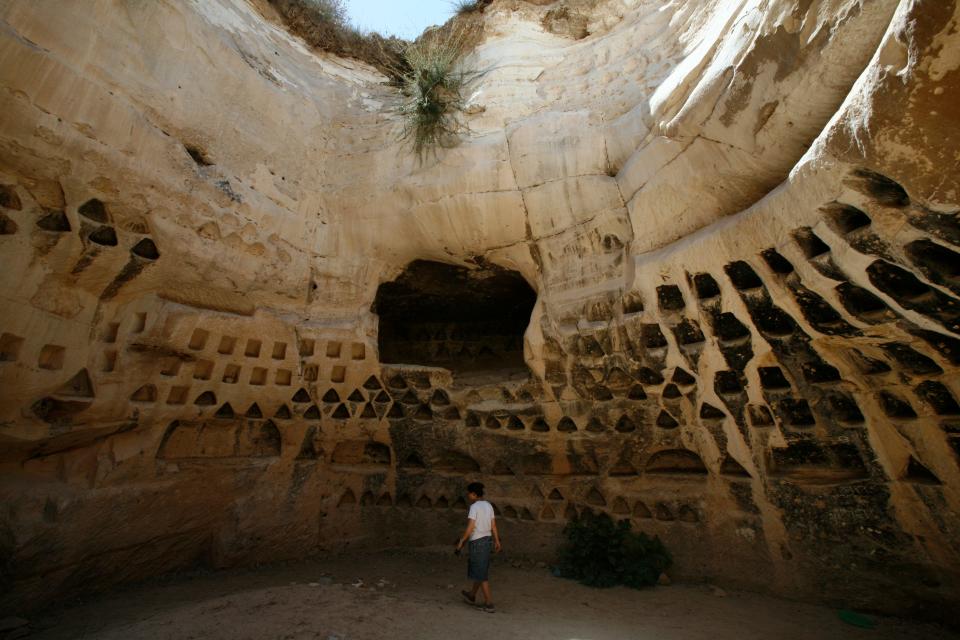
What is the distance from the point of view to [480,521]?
5051 mm

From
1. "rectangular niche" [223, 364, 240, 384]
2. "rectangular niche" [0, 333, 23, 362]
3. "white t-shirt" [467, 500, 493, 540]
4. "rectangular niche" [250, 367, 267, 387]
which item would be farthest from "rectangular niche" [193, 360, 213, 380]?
"white t-shirt" [467, 500, 493, 540]

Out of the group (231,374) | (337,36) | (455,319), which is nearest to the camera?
(231,374)

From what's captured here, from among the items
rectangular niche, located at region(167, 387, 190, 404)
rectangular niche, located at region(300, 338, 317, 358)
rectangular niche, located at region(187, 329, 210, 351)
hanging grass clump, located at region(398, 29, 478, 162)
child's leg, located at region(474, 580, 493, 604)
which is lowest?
child's leg, located at region(474, 580, 493, 604)

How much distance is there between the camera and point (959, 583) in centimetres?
413

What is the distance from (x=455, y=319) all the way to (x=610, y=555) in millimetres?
4418

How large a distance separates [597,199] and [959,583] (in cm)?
443

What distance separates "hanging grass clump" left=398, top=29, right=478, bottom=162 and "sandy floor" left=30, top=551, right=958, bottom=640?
501 centimetres

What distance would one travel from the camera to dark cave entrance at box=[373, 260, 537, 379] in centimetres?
766

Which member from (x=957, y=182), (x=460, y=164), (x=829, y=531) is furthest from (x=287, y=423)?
(x=957, y=182)

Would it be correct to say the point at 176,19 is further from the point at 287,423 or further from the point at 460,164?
the point at 287,423

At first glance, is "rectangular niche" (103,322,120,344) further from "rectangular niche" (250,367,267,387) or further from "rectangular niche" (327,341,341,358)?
"rectangular niche" (327,341,341,358)

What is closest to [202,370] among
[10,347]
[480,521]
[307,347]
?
[307,347]

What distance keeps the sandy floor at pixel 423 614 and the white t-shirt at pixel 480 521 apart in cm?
71

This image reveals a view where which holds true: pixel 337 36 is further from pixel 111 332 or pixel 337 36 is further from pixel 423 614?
pixel 423 614
